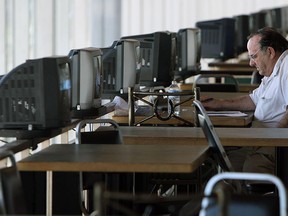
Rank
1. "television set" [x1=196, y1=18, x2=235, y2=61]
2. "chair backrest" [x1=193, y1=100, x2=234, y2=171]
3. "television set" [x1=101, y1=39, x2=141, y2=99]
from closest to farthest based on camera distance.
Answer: "chair backrest" [x1=193, y1=100, x2=234, y2=171], "television set" [x1=101, y1=39, x2=141, y2=99], "television set" [x1=196, y1=18, x2=235, y2=61]

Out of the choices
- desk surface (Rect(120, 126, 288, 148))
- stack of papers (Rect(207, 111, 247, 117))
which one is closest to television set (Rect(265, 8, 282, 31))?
stack of papers (Rect(207, 111, 247, 117))

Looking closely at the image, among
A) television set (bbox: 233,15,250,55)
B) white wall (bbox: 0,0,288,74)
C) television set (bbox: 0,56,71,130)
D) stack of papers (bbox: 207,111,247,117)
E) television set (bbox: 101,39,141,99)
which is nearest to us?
television set (bbox: 0,56,71,130)

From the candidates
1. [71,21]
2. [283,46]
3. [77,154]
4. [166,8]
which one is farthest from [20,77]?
[166,8]

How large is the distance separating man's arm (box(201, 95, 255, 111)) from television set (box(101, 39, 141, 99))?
0.48 m

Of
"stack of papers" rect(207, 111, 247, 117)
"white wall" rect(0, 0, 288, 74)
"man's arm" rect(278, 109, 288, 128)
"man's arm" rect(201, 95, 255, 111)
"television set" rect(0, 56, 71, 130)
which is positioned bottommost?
"man's arm" rect(278, 109, 288, 128)

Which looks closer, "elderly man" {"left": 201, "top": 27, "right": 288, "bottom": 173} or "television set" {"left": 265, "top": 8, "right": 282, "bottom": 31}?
"elderly man" {"left": 201, "top": 27, "right": 288, "bottom": 173}

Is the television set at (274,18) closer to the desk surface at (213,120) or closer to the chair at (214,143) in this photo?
the desk surface at (213,120)

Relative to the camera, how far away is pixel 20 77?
15.0ft

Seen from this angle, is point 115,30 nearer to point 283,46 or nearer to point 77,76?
point 283,46

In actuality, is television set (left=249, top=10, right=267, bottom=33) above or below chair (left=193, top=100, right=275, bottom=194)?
above

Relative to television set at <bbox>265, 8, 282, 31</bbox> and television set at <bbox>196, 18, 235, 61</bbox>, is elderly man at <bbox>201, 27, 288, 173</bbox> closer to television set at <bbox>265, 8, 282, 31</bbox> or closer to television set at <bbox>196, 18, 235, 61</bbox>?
television set at <bbox>196, 18, 235, 61</bbox>

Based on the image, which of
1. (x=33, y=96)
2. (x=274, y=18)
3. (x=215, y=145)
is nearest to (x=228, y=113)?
(x=33, y=96)

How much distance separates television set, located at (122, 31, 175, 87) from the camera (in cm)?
710

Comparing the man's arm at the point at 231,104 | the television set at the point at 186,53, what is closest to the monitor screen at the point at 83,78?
the man's arm at the point at 231,104
